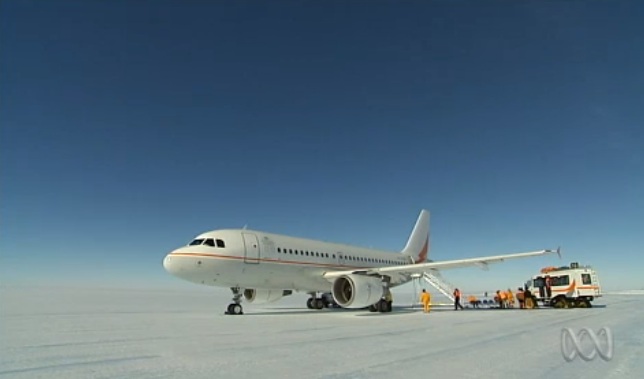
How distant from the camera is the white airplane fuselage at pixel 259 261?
691 inches

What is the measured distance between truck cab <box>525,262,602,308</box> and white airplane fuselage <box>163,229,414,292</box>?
983cm

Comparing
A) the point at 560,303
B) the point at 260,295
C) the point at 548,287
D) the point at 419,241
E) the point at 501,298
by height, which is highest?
the point at 419,241

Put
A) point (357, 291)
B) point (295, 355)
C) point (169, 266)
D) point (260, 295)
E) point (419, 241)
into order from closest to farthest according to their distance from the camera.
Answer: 1. point (295, 355)
2. point (169, 266)
3. point (357, 291)
4. point (260, 295)
5. point (419, 241)

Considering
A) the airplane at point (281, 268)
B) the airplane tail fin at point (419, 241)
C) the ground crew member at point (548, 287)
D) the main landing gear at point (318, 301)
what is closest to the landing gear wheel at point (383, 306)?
the airplane at point (281, 268)

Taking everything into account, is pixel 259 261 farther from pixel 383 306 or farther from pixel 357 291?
pixel 383 306

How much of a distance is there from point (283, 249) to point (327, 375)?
16.1 meters


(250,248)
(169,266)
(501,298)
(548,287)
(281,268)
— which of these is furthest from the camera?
(501,298)

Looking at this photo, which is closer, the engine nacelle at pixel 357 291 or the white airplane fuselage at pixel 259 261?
the white airplane fuselage at pixel 259 261

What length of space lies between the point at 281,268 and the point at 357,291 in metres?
4.15

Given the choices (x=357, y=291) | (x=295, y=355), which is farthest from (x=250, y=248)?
(x=295, y=355)

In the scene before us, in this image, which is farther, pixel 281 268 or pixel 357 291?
pixel 281 268

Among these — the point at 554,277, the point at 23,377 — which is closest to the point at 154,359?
the point at 23,377

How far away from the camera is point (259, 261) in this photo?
1962 cm

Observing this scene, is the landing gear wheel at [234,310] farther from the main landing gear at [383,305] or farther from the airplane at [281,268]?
the main landing gear at [383,305]
